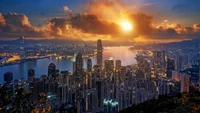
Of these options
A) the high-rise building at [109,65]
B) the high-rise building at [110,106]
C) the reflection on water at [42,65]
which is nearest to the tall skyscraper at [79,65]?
the reflection on water at [42,65]

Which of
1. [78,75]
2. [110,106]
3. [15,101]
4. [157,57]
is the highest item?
[15,101]

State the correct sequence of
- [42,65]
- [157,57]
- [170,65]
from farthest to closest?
[157,57], [42,65], [170,65]

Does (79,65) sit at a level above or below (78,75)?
above

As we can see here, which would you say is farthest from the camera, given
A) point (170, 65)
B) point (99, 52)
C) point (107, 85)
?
point (99, 52)

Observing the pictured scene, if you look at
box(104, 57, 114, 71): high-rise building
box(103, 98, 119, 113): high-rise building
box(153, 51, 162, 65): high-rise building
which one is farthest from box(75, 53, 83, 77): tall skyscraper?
box(153, 51, 162, 65): high-rise building

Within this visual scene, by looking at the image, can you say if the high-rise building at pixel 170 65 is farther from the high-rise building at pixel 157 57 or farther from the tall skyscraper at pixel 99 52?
the tall skyscraper at pixel 99 52

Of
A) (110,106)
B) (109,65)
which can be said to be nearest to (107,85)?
(110,106)

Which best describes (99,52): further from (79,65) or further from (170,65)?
(170,65)

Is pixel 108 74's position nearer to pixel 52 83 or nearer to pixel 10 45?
pixel 52 83
